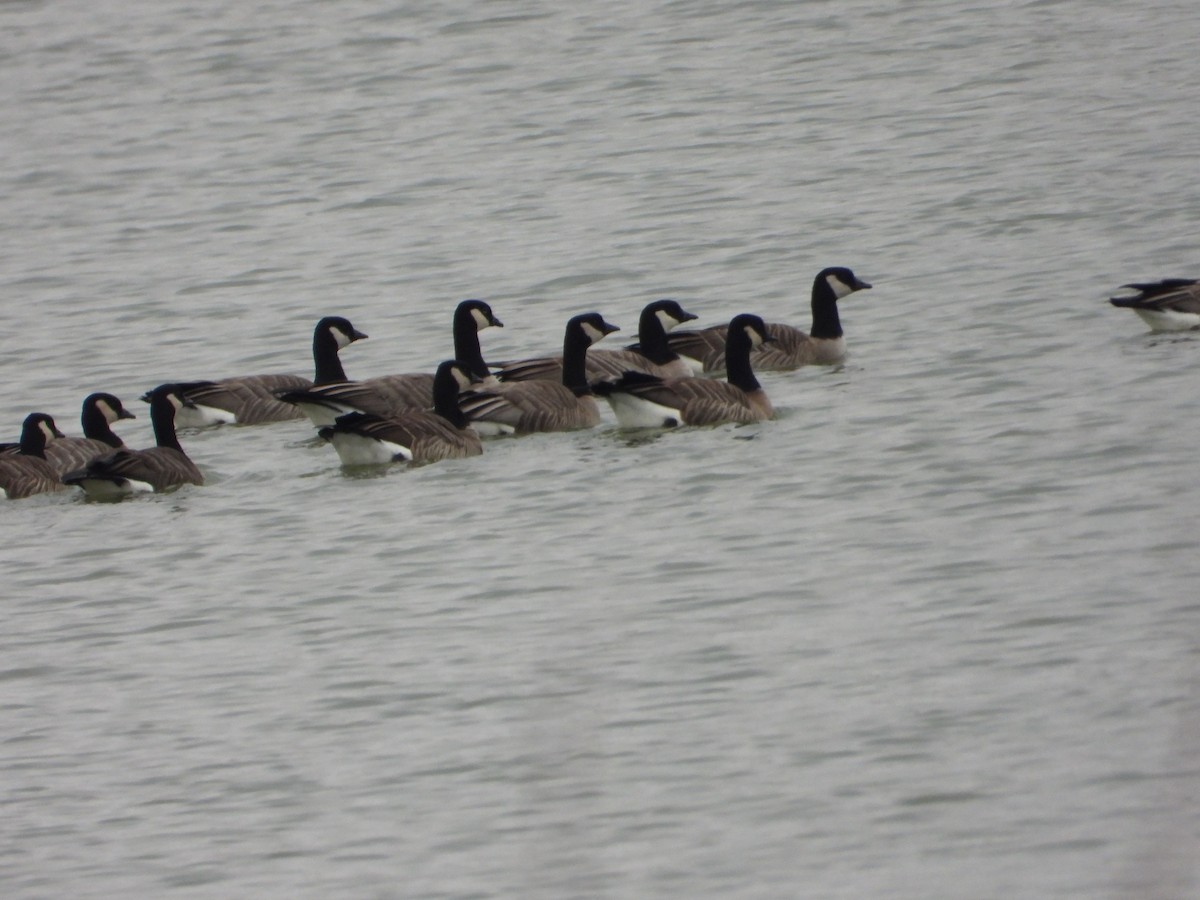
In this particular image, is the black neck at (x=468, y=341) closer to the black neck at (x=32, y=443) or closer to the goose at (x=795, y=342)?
the goose at (x=795, y=342)

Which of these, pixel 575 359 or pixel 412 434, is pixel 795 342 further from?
pixel 412 434

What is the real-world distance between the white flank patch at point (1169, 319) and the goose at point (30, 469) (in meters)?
7.50

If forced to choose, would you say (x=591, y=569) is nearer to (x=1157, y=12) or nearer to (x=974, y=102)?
(x=974, y=102)

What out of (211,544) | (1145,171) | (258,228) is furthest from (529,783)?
(258,228)

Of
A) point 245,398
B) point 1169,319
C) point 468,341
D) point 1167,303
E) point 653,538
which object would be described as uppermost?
point 468,341

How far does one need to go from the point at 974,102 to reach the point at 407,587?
634 inches

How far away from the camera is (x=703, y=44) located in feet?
104

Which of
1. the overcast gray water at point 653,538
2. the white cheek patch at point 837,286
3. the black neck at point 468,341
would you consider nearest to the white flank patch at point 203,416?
the overcast gray water at point 653,538

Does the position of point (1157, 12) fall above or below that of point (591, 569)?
above

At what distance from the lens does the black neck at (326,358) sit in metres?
16.6

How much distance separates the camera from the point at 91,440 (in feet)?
49.5

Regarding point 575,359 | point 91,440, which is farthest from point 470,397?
point 91,440

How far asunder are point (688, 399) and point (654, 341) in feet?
6.06

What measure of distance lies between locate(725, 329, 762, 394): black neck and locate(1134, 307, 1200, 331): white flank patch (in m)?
2.72
